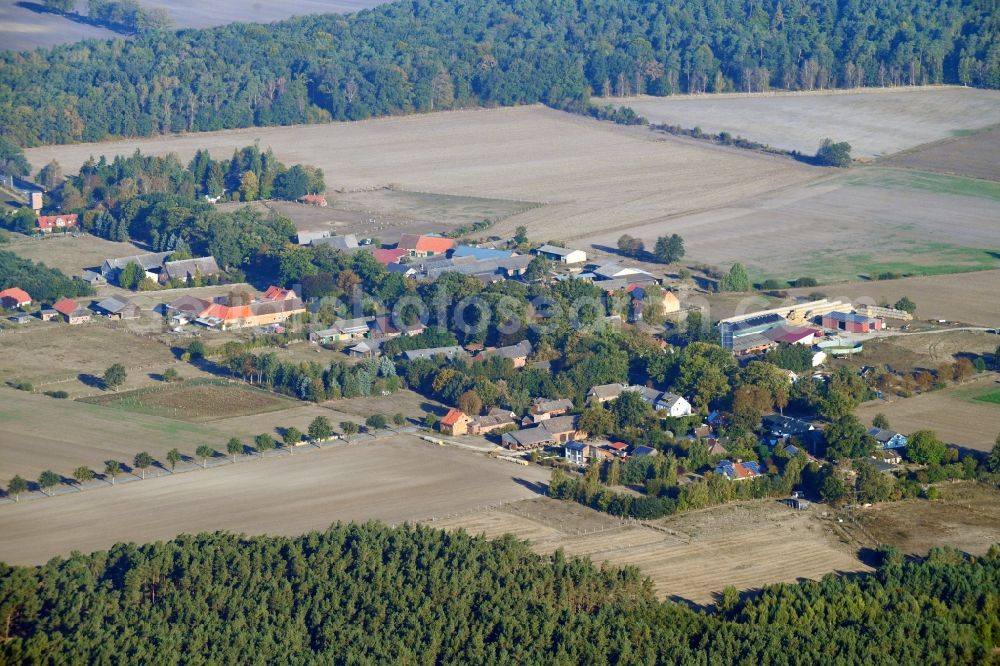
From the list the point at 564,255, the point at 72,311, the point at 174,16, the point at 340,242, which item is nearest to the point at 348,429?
the point at 72,311

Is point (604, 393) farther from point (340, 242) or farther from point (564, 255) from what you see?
point (340, 242)

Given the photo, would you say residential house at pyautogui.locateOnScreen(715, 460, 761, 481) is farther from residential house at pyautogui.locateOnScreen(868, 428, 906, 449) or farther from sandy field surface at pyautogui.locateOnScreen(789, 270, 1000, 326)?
sandy field surface at pyautogui.locateOnScreen(789, 270, 1000, 326)

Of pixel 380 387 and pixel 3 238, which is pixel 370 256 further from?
pixel 3 238

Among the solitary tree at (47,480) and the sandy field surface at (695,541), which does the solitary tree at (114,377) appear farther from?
the sandy field surface at (695,541)

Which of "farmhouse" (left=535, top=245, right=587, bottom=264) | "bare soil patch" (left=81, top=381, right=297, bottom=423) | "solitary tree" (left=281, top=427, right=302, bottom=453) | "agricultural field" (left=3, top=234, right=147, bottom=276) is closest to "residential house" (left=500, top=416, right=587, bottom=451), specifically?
"solitary tree" (left=281, top=427, right=302, bottom=453)

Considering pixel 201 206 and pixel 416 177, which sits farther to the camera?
pixel 416 177

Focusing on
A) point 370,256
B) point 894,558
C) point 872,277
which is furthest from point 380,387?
point 872,277
